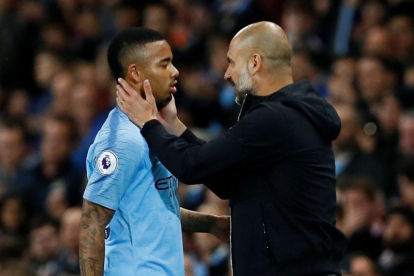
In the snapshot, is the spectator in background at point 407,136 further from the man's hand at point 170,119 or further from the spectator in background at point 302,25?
the man's hand at point 170,119

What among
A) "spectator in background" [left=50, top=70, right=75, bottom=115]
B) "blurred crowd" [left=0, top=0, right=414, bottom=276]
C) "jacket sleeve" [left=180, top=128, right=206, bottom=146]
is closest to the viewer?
"jacket sleeve" [left=180, top=128, right=206, bottom=146]

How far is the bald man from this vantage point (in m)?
4.04

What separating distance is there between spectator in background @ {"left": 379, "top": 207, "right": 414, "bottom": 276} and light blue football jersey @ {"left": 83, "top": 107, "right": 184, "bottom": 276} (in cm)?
253

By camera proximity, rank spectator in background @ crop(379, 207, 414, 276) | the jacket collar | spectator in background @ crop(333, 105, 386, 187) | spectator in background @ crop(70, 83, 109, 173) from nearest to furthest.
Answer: the jacket collar → spectator in background @ crop(379, 207, 414, 276) → spectator in background @ crop(333, 105, 386, 187) → spectator in background @ crop(70, 83, 109, 173)

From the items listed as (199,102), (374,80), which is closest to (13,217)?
(199,102)

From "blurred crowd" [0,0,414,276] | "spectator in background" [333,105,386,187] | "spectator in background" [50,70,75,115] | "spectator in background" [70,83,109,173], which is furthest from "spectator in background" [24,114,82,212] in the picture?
"spectator in background" [333,105,386,187]

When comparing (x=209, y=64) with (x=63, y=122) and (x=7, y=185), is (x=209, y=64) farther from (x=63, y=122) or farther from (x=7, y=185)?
(x=7, y=185)

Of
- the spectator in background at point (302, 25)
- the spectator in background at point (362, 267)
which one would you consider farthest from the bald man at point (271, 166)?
the spectator in background at point (302, 25)

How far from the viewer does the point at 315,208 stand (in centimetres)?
409

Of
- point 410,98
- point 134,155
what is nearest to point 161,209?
point 134,155

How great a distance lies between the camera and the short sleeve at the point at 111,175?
4016 mm

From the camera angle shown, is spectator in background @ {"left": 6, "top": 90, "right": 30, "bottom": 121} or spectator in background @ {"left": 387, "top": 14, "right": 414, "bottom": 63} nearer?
spectator in background @ {"left": 387, "top": 14, "right": 414, "bottom": 63}

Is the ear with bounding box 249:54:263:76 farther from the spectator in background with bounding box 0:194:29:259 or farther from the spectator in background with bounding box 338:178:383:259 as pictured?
the spectator in background with bounding box 0:194:29:259

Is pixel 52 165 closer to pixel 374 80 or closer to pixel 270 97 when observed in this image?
pixel 374 80
